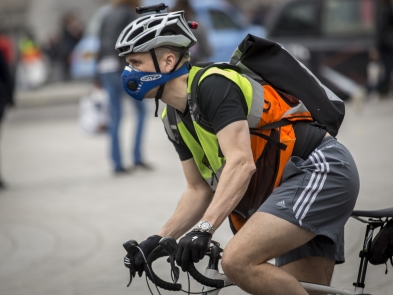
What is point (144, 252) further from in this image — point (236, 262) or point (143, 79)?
point (143, 79)

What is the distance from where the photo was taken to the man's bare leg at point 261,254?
2.81 metres

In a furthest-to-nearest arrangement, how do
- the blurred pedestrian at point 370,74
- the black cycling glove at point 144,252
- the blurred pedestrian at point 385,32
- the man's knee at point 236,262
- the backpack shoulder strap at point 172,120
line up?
the blurred pedestrian at point 370,74
the blurred pedestrian at point 385,32
the backpack shoulder strap at point 172,120
the black cycling glove at point 144,252
the man's knee at point 236,262

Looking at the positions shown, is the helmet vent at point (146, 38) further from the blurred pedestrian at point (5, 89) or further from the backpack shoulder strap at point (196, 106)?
the blurred pedestrian at point (5, 89)

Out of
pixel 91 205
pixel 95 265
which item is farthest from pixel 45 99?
pixel 95 265

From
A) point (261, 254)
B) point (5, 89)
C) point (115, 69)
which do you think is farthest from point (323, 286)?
point (5, 89)

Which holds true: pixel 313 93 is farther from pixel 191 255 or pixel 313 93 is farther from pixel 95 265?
pixel 95 265

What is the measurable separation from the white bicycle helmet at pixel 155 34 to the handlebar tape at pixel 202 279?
913mm

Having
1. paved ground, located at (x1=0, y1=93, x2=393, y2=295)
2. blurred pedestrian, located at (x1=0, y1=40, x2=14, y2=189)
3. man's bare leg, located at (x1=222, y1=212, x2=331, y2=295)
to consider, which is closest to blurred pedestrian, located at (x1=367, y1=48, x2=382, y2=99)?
paved ground, located at (x1=0, y1=93, x2=393, y2=295)

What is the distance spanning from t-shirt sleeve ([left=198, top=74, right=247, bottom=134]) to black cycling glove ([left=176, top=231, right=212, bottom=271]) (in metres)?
0.45

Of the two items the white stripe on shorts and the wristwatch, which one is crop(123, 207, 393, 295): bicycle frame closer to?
the wristwatch

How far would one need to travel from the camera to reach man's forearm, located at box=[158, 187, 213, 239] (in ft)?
10.7

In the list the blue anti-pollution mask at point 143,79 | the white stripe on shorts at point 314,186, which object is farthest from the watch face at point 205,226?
the blue anti-pollution mask at point 143,79

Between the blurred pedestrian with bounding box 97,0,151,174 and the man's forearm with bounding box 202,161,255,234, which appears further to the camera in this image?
the blurred pedestrian with bounding box 97,0,151,174

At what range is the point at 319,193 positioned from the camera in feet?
9.62
